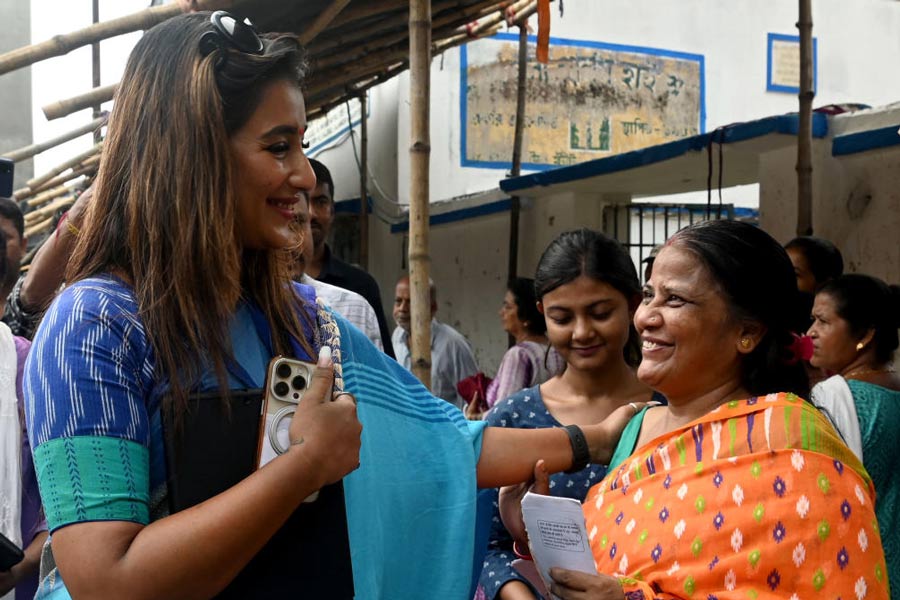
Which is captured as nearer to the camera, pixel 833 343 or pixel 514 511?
pixel 514 511

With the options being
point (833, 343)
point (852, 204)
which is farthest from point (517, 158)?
point (833, 343)

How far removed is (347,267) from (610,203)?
14.6ft

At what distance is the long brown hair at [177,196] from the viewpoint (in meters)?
1.37

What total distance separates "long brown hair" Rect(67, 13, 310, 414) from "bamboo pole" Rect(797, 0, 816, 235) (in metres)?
4.23

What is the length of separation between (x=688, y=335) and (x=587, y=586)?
637 millimetres

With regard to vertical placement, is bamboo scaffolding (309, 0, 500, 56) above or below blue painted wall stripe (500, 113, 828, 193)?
above

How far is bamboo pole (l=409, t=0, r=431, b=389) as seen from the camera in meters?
3.71

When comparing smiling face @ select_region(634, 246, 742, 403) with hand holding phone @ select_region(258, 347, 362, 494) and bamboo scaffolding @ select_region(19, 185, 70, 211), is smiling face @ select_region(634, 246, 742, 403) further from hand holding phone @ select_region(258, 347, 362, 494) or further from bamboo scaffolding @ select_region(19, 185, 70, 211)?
bamboo scaffolding @ select_region(19, 185, 70, 211)

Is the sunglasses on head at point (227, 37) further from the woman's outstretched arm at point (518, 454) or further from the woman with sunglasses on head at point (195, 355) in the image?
the woman's outstretched arm at point (518, 454)

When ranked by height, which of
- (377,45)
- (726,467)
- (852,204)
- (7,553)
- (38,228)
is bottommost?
(7,553)

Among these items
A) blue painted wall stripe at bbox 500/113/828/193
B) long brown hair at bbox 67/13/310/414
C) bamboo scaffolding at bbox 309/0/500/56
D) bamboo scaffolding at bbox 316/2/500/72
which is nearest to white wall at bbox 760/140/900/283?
blue painted wall stripe at bbox 500/113/828/193

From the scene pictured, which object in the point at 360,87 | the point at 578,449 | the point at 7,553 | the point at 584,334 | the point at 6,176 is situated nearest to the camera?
the point at 578,449

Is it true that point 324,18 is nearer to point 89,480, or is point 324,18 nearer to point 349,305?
point 349,305

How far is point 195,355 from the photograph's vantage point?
53.9 inches
